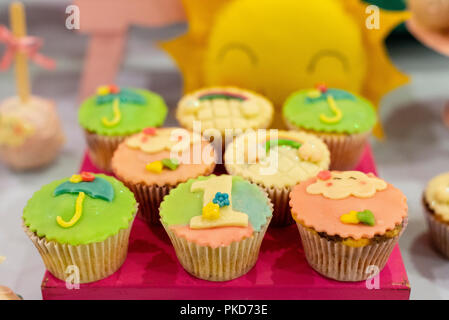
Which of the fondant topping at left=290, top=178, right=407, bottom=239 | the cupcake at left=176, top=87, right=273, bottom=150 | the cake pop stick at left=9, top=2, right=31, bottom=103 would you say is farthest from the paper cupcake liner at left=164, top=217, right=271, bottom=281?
the cake pop stick at left=9, top=2, right=31, bottom=103

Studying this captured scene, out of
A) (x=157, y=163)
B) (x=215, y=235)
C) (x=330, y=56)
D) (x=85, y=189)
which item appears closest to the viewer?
(x=215, y=235)

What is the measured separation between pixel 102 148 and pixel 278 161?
627 mm

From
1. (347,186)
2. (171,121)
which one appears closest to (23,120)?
(171,121)

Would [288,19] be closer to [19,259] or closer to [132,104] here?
[132,104]

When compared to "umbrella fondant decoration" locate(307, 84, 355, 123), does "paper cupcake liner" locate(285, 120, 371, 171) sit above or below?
below

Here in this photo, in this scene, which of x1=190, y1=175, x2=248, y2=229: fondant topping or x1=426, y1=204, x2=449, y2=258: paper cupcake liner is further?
x1=426, y1=204, x2=449, y2=258: paper cupcake liner

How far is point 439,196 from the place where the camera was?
6.01ft

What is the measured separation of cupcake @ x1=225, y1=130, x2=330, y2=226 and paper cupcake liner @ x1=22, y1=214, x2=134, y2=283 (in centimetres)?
42

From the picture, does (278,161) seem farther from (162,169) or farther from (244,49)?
(244,49)

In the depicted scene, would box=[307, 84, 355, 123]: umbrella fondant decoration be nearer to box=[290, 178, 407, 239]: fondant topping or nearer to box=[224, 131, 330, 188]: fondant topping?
box=[224, 131, 330, 188]: fondant topping

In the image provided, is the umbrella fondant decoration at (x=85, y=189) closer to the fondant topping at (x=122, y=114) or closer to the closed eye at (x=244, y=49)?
the fondant topping at (x=122, y=114)

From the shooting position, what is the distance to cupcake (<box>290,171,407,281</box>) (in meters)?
1.43
